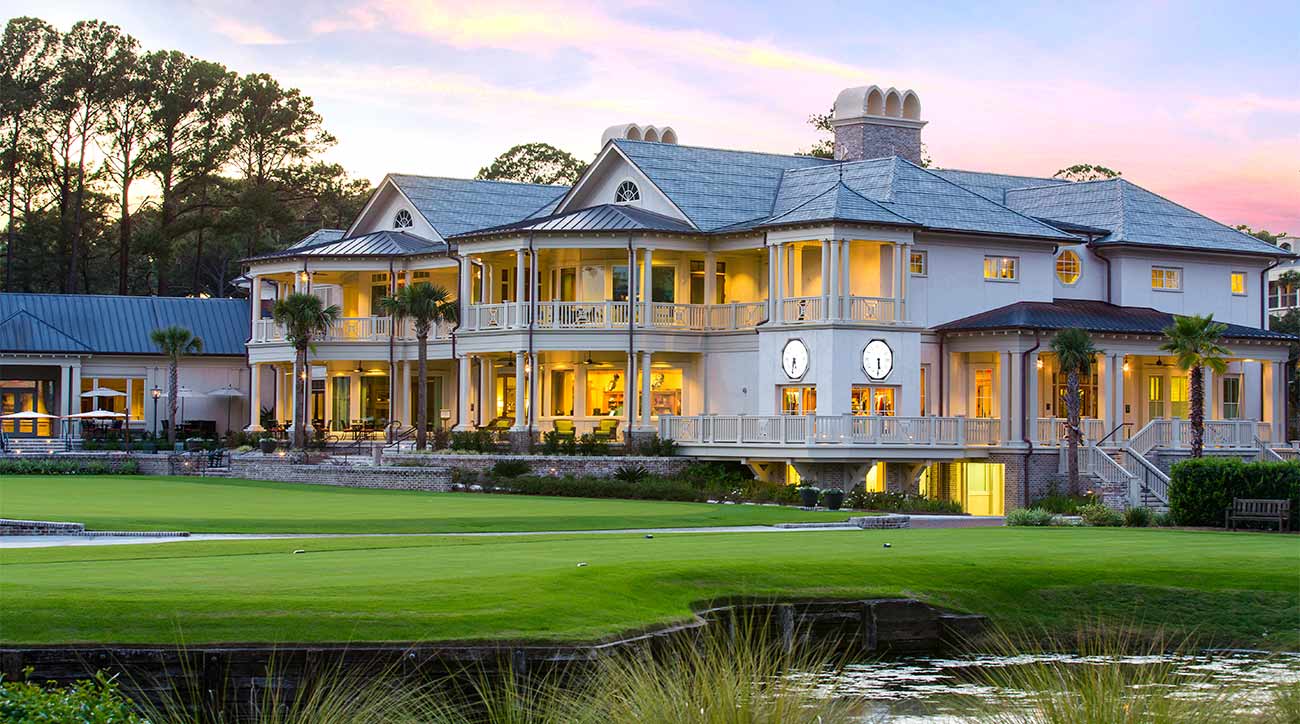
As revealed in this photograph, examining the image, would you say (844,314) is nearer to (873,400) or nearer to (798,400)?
(873,400)

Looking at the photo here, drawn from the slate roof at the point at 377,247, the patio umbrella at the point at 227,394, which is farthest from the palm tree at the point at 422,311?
the patio umbrella at the point at 227,394

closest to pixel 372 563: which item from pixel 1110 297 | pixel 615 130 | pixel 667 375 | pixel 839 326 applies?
pixel 839 326

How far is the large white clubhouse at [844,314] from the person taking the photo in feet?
155

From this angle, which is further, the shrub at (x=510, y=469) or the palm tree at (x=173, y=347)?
the palm tree at (x=173, y=347)

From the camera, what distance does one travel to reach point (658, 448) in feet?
158

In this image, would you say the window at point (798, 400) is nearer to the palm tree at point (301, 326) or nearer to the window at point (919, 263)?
the window at point (919, 263)

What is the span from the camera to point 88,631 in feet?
55.8

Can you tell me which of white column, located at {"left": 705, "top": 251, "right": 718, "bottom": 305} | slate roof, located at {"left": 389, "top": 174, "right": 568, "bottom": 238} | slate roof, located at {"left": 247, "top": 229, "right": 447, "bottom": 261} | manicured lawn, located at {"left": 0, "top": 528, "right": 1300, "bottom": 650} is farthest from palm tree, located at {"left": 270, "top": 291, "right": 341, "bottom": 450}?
manicured lawn, located at {"left": 0, "top": 528, "right": 1300, "bottom": 650}

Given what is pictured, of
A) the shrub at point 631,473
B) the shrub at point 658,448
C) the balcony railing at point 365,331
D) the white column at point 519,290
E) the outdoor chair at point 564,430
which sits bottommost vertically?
the shrub at point 631,473

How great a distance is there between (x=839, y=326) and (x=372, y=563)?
25339 mm

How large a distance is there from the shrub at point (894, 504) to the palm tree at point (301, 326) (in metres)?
20.7

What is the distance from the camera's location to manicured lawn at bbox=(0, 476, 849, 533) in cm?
3269

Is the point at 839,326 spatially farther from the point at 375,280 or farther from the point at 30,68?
the point at 30,68

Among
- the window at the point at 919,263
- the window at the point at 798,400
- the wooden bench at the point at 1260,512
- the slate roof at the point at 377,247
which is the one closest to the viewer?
the wooden bench at the point at 1260,512
